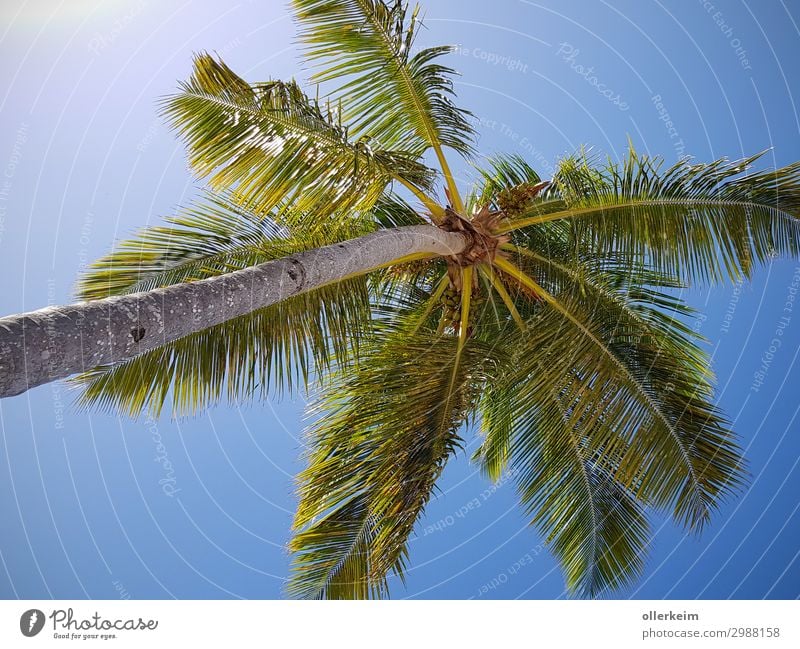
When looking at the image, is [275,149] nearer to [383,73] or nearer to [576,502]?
[383,73]

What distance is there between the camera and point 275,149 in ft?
20.4

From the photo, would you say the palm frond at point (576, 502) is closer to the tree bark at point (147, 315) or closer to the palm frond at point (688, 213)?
the palm frond at point (688, 213)

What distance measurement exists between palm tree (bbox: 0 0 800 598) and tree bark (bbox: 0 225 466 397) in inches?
6.7

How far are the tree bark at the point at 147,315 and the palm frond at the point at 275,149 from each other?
698mm

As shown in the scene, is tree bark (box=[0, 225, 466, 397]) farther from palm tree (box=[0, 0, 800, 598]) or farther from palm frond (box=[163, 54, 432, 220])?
palm frond (box=[163, 54, 432, 220])

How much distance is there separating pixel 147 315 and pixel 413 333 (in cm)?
393

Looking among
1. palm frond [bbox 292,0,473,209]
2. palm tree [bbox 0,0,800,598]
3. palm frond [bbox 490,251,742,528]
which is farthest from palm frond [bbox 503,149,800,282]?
palm frond [bbox 292,0,473,209]

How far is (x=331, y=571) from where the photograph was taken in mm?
6648

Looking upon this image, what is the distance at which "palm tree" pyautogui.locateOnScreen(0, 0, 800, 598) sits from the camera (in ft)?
20.0

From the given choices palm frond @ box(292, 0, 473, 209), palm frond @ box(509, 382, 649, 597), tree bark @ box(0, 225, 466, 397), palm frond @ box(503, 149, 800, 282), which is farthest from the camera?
palm frond @ box(509, 382, 649, 597)

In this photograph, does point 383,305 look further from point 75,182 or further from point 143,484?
point 143,484

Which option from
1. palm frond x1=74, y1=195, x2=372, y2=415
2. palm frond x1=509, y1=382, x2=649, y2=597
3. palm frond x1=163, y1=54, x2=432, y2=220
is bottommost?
palm frond x1=509, y1=382, x2=649, y2=597

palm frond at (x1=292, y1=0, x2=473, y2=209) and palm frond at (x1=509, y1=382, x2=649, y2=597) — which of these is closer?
palm frond at (x1=292, y1=0, x2=473, y2=209)

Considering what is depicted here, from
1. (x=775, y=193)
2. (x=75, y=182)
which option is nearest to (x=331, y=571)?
(x=775, y=193)
